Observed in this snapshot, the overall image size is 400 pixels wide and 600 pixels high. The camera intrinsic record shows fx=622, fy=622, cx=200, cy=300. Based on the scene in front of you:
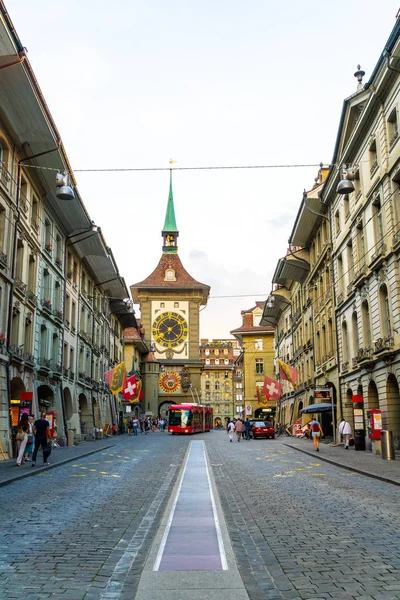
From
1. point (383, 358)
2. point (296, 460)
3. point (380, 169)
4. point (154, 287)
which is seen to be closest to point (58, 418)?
point (296, 460)

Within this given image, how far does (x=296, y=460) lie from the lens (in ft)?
80.9

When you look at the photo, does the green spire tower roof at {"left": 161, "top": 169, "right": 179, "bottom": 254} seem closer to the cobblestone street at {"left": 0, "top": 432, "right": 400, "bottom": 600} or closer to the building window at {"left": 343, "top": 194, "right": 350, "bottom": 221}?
the building window at {"left": 343, "top": 194, "right": 350, "bottom": 221}

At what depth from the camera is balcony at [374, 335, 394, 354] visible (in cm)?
2515

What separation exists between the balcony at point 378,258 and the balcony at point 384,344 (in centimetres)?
313

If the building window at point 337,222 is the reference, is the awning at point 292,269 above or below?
above

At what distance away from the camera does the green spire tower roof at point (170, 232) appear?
10219cm

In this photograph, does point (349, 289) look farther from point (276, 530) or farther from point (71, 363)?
point (276, 530)

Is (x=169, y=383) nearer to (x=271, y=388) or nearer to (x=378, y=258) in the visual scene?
(x=271, y=388)

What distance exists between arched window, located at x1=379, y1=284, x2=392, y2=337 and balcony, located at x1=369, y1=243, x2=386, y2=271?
0.94m

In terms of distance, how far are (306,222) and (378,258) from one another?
17.2 metres

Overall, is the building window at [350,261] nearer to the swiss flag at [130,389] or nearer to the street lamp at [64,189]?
the street lamp at [64,189]

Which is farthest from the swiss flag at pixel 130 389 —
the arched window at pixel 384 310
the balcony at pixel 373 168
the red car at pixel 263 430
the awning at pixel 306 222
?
the balcony at pixel 373 168

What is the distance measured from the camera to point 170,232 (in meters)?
105

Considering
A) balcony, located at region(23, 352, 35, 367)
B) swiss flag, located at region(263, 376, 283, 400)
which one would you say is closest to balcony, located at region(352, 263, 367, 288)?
swiss flag, located at region(263, 376, 283, 400)
